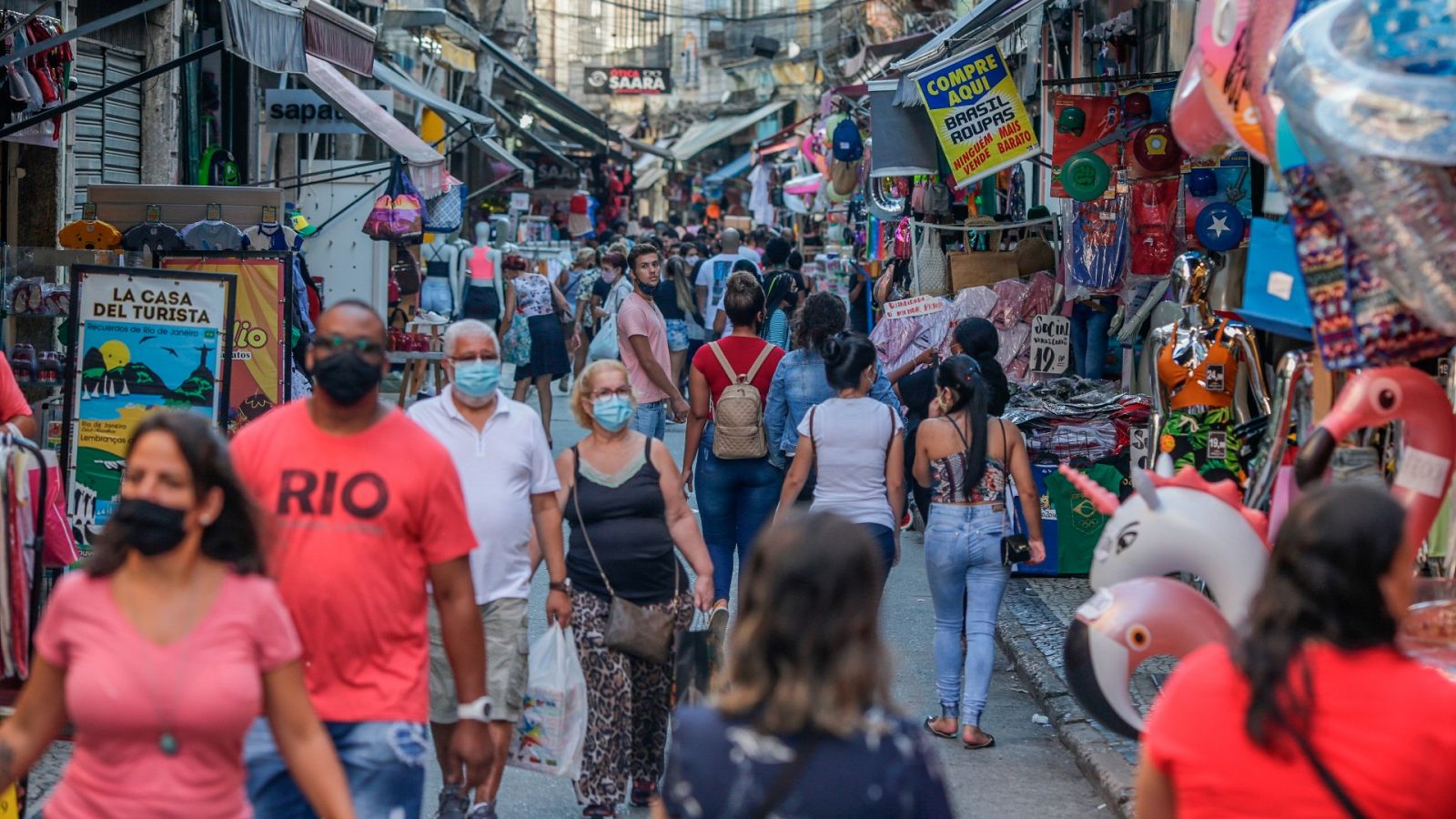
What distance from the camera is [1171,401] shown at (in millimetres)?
8109

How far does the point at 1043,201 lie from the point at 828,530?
14.8m

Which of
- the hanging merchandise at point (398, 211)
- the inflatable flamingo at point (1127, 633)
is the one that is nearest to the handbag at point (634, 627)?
the inflatable flamingo at point (1127, 633)

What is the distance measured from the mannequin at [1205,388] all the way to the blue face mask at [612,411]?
2760mm

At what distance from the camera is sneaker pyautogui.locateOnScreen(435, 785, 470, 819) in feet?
19.1

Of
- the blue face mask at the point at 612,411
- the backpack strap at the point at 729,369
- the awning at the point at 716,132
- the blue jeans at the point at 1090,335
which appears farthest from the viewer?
the awning at the point at 716,132

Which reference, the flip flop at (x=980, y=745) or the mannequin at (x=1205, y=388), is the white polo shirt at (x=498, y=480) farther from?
the mannequin at (x=1205, y=388)

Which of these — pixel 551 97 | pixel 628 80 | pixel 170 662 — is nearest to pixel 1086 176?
pixel 170 662

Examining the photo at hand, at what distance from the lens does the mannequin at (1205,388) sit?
788 centimetres

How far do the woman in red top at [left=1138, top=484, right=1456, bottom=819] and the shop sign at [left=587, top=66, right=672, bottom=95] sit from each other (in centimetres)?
5917

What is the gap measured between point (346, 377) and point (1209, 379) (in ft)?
15.3

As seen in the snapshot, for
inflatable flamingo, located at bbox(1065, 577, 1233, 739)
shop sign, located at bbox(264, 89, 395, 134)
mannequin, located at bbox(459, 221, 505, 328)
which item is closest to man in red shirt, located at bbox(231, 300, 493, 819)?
inflatable flamingo, located at bbox(1065, 577, 1233, 739)

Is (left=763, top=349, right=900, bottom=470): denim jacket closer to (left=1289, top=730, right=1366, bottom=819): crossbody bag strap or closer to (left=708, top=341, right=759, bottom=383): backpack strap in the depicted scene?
(left=708, top=341, right=759, bottom=383): backpack strap

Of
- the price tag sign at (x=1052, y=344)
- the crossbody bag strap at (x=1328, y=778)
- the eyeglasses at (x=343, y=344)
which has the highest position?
the price tag sign at (x=1052, y=344)

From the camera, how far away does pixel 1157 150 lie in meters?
10.6
